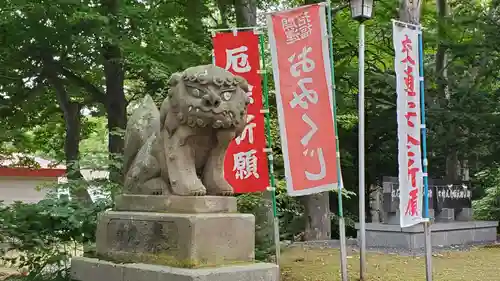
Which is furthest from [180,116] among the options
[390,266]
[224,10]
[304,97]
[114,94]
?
[114,94]

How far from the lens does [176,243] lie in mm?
4562

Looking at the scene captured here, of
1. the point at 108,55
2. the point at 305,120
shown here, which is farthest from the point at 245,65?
the point at 108,55

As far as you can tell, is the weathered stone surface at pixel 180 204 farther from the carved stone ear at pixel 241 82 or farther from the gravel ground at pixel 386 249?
the gravel ground at pixel 386 249

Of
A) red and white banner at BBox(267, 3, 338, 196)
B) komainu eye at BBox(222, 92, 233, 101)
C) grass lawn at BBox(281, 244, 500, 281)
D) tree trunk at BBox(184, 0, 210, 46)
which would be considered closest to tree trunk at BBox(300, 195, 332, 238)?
grass lawn at BBox(281, 244, 500, 281)

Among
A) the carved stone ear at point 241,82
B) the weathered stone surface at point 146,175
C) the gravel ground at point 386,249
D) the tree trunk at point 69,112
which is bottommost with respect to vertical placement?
the gravel ground at point 386,249

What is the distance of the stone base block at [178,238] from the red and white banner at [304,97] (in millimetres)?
2657

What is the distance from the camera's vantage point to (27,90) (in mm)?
13727

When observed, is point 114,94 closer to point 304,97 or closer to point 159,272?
point 304,97


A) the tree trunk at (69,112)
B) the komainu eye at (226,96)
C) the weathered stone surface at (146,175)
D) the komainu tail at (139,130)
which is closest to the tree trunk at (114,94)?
the tree trunk at (69,112)

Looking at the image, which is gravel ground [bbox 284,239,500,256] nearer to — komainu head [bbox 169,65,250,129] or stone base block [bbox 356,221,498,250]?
stone base block [bbox 356,221,498,250]

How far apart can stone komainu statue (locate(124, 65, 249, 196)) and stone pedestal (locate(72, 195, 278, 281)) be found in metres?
0.14

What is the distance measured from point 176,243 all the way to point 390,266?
622 centimetres

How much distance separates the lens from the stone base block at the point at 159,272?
14.2 ft

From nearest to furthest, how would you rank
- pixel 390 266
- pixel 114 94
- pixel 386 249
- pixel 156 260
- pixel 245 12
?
1. pixel 156 260
2. pixel 390 266
3. pixel 245 12
4. pixel 386 249
5. pixel 114 94
